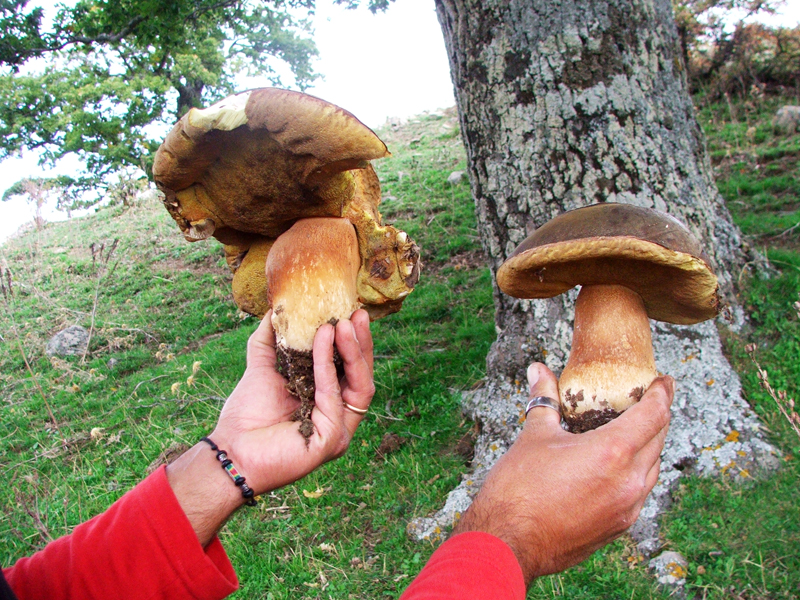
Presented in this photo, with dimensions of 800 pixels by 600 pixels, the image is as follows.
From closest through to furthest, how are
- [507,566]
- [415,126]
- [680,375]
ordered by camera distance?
[507,566]
[680,375]
[415,126]

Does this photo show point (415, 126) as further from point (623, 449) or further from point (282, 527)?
point (623, 449)

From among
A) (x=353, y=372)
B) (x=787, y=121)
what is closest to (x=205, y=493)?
(x=353, y=372)

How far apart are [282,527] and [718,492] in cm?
244

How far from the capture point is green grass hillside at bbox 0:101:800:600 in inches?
95.7

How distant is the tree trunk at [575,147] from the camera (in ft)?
9.30

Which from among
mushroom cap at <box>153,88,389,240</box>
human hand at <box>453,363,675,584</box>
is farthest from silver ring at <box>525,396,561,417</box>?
mushroom cap at <box>153,88,389,240</box>

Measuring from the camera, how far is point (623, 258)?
1.64 m

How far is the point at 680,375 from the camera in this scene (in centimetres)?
282

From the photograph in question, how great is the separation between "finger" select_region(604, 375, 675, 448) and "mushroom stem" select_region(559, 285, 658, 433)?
3.8 inches

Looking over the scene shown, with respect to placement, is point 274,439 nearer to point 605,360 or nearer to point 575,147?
point 605,360

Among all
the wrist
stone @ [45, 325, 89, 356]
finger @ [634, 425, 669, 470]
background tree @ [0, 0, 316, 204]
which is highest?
background tree @ [0, 0, 316, 204]

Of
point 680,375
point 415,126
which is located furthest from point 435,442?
point 415,126

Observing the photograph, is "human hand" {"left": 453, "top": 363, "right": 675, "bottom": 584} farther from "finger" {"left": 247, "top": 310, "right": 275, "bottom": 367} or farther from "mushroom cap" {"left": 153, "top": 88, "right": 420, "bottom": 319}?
"finger" {"left": 247, "top": 310, "right": 275, "bottom": 367}

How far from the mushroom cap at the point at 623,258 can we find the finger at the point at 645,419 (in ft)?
1.31
